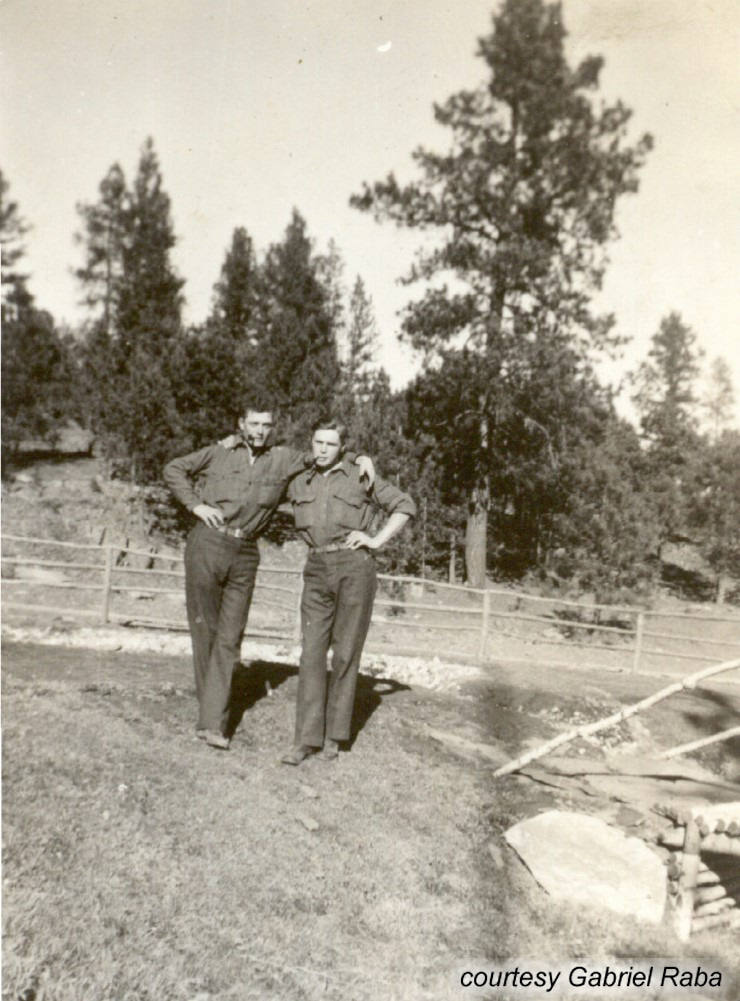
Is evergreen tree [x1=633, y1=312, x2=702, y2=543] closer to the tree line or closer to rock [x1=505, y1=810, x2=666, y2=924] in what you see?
the tree line

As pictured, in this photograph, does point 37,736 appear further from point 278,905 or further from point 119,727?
point 278,905

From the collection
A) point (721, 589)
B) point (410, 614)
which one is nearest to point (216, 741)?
point (410, 614)

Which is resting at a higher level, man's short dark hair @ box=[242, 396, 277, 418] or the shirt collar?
man's short dark hair @ box=[242, 396, 277, 418]

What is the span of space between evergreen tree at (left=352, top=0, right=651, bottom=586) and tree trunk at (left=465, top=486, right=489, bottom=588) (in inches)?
83.5

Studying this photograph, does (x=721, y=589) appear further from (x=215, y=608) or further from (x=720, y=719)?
(x=215, y=608)

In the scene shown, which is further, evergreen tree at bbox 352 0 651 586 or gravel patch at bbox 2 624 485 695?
evergreen tree at bbox 352 0 651 586

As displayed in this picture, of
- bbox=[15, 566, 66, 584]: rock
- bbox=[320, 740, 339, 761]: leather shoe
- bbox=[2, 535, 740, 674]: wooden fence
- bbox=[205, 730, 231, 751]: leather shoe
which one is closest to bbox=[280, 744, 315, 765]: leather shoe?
bbox=[320, 740, 339, 761]: leather shoe

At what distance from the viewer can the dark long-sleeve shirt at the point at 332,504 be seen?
14.2ft

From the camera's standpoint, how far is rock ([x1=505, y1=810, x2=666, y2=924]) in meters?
3.62

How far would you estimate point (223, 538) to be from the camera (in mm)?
4262

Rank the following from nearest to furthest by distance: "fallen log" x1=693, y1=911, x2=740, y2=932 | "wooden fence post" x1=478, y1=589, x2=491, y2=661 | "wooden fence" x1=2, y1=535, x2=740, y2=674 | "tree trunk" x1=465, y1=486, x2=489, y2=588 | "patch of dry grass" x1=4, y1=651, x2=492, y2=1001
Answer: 1. "patch of dry grass" x1=4, y1=651, x2=492, y2=1001
2. "fallen log" x1=693, y1=911, x2=740, y2=932
3. "wooden fence post" x1=478, y1=589, x2=491, y2=661
4. "wooden fence" x1=2, y1=535, x2=740, y2=674
5. "tree trunk" x1=465, y1=486, x2=489, y2=588

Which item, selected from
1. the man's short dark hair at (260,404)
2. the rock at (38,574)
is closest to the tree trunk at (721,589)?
the man's short dark hair at (260,404)

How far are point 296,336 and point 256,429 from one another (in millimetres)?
17995

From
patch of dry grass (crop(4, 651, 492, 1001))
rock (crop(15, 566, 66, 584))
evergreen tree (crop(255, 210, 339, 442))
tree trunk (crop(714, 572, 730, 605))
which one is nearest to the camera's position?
patch of dry grass (crop(4, 651, 492, 1001))
